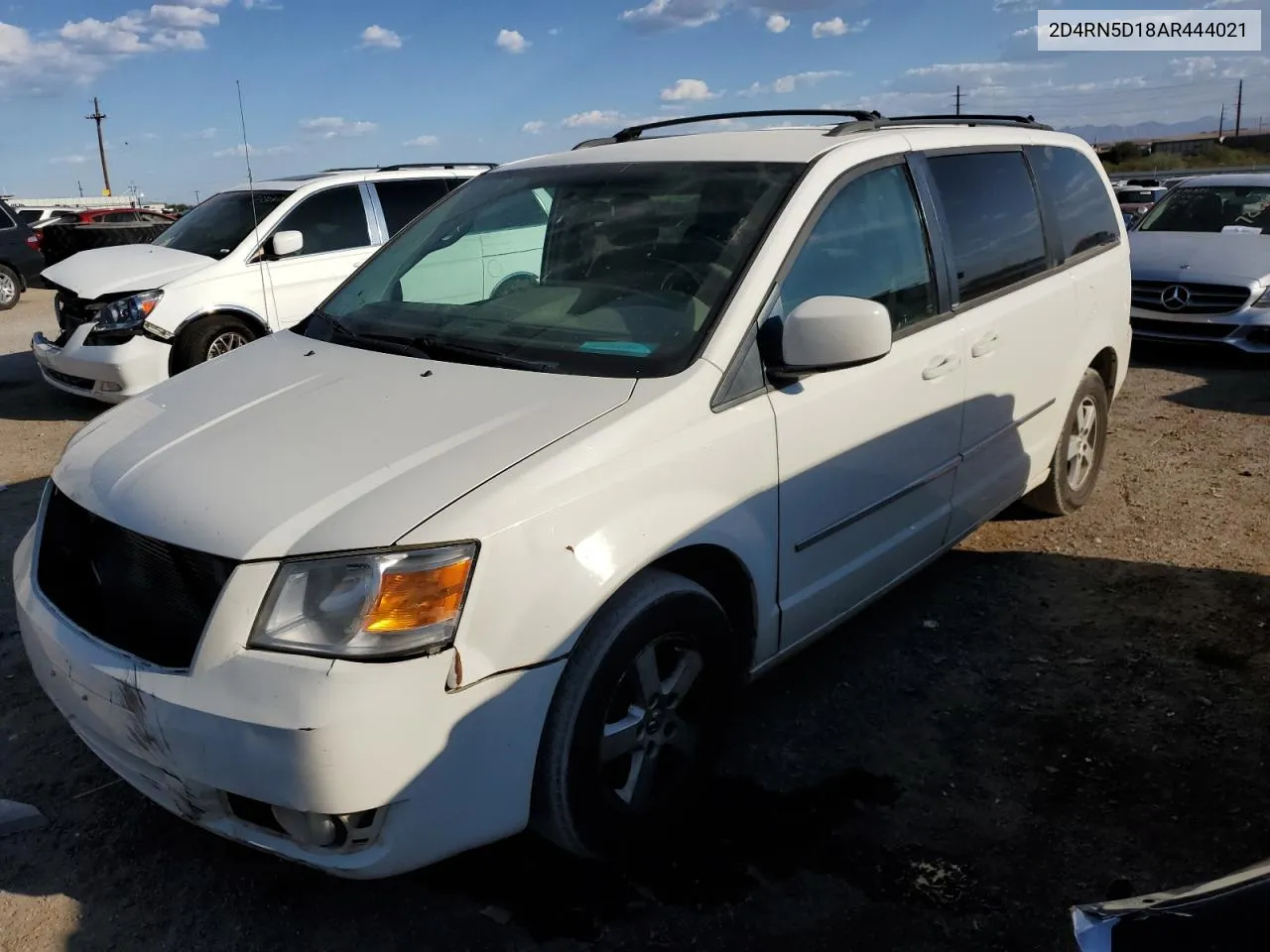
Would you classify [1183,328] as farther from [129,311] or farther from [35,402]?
[35,402]

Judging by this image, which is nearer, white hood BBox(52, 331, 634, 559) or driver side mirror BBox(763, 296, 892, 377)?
white hood BBox(52, 331, 634, 559)

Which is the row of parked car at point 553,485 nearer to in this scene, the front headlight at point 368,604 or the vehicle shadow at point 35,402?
the front headlight at point 368,604

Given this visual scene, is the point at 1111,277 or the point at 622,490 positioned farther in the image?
the point at 1111,277

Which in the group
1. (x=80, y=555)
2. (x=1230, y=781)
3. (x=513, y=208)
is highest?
(x=513, y=208)

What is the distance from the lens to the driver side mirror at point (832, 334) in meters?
2.79

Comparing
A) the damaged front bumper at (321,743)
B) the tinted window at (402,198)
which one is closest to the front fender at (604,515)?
the damaged front bumper at (321,743)

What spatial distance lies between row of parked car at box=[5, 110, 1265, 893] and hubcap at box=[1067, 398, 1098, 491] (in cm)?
58

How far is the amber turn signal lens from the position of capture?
217cm

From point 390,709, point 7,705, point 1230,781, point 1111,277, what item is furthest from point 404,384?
point 1111,277

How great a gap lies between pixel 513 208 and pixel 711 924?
99.3 inches

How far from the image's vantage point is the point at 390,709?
2131mm

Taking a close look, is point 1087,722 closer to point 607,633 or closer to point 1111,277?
point 607,633

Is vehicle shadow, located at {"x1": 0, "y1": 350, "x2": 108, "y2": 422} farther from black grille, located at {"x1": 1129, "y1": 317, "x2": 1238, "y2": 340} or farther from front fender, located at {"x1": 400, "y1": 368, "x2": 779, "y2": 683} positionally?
black grille, located at {"x1": 1129, "y1": 317, "x2": 1238, "y2": 340}

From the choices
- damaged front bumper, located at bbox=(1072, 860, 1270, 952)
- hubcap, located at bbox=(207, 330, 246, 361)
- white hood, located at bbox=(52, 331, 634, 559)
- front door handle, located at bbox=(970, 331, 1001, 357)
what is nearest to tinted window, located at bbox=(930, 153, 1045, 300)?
front door handle, located at bbox=(970, 331, 1001, 357)
